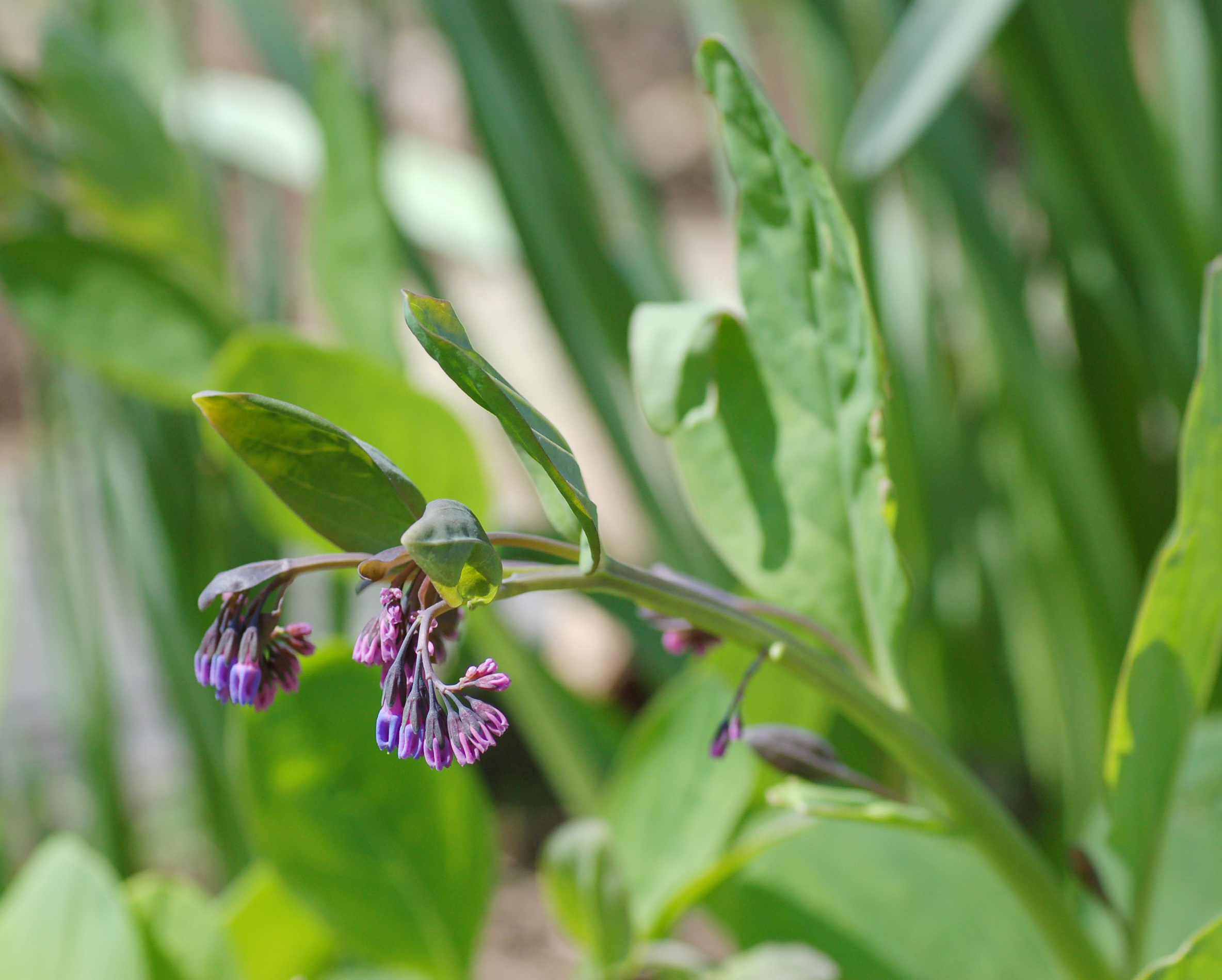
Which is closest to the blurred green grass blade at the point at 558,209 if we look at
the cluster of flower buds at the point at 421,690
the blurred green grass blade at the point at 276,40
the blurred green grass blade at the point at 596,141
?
the blurred green grass blade at the point at 596,141

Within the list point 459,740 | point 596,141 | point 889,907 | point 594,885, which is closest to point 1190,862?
point 889,907

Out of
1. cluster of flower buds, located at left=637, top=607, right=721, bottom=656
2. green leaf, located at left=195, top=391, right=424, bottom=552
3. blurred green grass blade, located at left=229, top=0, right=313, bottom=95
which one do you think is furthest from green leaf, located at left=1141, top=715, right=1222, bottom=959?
blurred green grass blade, located at left=229, top=0, right=313, bottom=95

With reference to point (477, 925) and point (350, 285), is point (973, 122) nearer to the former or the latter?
point (350, 285)

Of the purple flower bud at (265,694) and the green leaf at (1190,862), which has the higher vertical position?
the purple flower bud at (265,694)

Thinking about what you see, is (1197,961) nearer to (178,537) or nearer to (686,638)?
(686,638)

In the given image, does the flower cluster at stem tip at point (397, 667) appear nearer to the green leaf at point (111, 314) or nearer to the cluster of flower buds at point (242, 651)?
the cluster of flower buds at point (242, 651)

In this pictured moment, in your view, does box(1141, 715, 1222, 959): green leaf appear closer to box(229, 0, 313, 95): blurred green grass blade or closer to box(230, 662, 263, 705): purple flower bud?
box(230, 662, 263, 705): purple flower bud
